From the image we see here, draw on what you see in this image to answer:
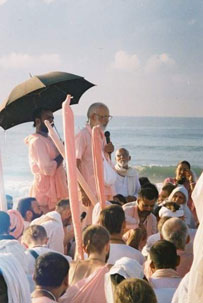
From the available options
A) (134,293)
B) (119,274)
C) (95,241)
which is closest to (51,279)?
(119,274)

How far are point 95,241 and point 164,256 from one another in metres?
0.34

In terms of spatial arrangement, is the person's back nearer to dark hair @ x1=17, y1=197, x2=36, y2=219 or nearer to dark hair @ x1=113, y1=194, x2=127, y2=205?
dark hair @ x1=17, y1=197, x2=36, y2=219

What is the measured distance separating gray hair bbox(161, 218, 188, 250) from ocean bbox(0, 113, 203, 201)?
1173 cm

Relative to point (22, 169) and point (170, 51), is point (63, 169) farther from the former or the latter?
point (170, 51)

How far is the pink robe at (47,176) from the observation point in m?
6.88

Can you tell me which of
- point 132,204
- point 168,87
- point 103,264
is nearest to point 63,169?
point 132,204

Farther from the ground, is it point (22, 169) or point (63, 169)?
point (63, 169)

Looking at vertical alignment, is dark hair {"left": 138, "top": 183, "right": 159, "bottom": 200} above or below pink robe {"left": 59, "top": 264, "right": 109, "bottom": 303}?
above

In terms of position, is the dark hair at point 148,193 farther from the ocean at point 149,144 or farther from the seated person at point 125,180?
the ocean at point 149,144

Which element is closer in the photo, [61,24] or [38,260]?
[38,260]

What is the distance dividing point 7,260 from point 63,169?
3639 mm

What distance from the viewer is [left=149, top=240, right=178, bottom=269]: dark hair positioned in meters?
4.55

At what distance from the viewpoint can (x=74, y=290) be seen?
423 cm

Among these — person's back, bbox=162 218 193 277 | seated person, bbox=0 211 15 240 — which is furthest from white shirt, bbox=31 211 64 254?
person's back, bbox=162 218 193 277
